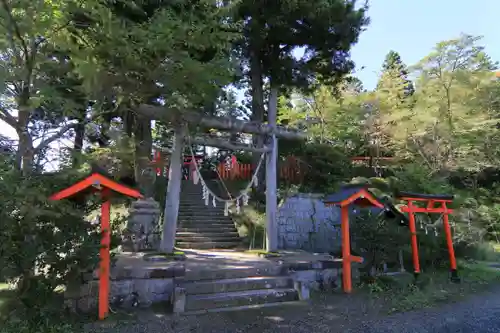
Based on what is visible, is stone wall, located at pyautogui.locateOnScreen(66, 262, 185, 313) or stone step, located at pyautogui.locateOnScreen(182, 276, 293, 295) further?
stone step, located at pyautogui.locateOnScreen(182, 276, 293, 295)

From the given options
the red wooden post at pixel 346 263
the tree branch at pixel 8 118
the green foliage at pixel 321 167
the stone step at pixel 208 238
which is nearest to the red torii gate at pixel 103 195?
the tree branch at pixel 8 118

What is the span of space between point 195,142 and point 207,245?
4030mm

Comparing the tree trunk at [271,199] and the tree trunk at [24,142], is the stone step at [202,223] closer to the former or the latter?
the tree trunk at [271,199]

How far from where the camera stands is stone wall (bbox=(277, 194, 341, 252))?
34.0ft

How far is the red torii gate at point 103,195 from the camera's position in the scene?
177 inches

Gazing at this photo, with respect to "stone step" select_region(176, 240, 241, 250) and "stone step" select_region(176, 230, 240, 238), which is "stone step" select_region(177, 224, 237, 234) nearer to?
"stone step" select_region(176, 230, 240, 238)

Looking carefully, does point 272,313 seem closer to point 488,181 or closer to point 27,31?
point 27,31

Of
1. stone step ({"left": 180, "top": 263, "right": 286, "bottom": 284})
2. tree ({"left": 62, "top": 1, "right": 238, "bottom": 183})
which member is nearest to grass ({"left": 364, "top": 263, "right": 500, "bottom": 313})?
stone step ({"left": 180, "top": 263, "right": 286, "bottom": 284})

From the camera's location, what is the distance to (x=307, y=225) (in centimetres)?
1075

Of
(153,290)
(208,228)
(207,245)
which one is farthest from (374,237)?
(208,228)

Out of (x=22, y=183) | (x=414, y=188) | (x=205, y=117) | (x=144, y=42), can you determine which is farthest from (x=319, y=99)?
(x=22, y=183)

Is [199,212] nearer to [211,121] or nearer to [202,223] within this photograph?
[202,223]

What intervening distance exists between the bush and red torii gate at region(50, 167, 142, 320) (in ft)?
0.49

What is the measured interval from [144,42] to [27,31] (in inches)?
59.7
